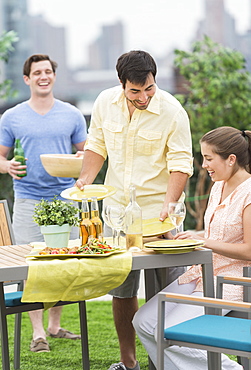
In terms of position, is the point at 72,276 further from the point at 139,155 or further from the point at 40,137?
the point at 40,137

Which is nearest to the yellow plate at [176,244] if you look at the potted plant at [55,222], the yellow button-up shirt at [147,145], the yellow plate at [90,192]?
the potted plant at [55,222]

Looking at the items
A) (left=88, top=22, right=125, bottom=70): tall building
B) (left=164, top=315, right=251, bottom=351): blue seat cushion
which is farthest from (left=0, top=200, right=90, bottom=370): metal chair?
(left=88, top=22, right=125, bottom=70): tall building

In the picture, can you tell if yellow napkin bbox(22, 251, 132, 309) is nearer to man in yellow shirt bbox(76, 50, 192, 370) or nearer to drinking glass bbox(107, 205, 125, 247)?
drinking glass bbox(107, 205, 125, 247)

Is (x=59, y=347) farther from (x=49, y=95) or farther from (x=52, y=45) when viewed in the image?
(x=52, y=45)

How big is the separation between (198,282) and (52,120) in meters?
1.65

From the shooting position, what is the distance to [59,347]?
4.18m

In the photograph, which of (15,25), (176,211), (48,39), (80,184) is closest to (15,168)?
(80,184)

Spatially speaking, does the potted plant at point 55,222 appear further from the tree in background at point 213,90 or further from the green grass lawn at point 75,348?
the tree in background at point 213,90

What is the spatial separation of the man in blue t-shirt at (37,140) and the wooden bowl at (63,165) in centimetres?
42

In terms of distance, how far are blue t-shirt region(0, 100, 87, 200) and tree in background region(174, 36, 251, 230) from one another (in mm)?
3378

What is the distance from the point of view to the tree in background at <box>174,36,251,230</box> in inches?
294

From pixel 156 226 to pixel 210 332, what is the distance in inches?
28.2

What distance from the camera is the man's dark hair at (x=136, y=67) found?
3.09m

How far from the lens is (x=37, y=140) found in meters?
4.21
